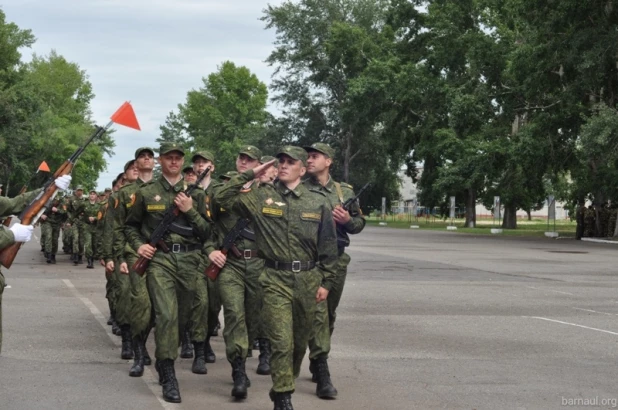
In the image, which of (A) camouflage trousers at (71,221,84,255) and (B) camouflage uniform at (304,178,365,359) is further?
(A) camouflage trousers at (71,221,84,255)

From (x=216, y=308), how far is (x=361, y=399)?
2337mm

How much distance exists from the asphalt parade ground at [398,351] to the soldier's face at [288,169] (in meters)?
1.74

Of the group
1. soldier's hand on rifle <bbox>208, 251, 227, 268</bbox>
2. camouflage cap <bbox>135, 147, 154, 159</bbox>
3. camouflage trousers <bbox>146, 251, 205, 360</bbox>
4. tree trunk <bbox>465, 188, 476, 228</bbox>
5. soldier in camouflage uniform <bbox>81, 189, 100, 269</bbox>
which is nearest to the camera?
camouflage trousers <bbox>146, 251, 205, 360</bbox>

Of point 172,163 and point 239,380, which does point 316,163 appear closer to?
point 172,163

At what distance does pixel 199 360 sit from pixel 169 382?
1363mm

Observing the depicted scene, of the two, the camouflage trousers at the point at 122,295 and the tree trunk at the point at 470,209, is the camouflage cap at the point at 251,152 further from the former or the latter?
the tree trunk at the point at 470,209

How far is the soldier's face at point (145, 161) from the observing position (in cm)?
1003

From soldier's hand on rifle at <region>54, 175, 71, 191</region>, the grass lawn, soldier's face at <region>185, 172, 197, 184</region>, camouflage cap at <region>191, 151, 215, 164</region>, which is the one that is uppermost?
camouflage cap at <region>191, 151, 215, 164</region>

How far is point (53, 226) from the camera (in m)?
27.2

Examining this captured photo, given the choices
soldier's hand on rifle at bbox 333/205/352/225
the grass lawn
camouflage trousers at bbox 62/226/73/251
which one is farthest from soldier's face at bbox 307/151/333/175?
the grass lawn

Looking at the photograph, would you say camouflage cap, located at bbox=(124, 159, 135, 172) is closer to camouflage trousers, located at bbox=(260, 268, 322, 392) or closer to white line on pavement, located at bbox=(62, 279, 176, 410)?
white line on pavement, located at bbox=(62, 279, 176, 410)

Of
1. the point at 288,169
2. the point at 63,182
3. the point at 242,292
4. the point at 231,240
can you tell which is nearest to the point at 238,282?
the point at 242,292

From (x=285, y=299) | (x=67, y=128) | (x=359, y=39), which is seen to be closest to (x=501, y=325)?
(x=285, y=299)

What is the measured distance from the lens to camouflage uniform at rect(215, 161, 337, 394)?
7.81 metres
